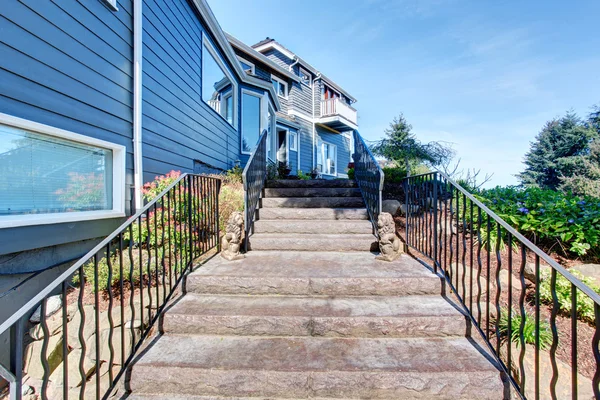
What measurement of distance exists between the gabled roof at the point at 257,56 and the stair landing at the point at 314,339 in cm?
808

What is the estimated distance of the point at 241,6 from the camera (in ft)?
23.6

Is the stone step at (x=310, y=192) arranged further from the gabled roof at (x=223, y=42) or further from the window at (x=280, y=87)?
the window at (x=280, y=87)

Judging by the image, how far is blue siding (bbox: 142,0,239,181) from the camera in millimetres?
3936

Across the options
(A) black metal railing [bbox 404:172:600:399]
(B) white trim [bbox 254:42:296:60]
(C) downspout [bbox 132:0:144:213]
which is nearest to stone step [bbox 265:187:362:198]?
(A) black metal railing [bbox 404:172:600:399]

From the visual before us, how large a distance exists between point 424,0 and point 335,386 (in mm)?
8164

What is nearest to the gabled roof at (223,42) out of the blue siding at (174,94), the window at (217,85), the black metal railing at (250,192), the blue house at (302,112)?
the blue siding at (174,94)

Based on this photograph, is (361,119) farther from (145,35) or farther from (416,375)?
(416,375)

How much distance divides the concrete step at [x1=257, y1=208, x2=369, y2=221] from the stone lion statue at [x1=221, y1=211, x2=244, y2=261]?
90cm

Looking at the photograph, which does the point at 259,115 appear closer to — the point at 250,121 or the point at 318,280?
the point at 250,121

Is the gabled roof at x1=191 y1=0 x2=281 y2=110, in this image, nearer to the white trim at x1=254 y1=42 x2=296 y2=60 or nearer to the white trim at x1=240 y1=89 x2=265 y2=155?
the white trim at x1=240 y1=89 x2=265 y2=155

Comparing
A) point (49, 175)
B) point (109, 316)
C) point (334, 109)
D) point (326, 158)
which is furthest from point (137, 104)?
point (326, 158)

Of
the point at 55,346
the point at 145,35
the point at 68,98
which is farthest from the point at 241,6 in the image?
the point at 55,346

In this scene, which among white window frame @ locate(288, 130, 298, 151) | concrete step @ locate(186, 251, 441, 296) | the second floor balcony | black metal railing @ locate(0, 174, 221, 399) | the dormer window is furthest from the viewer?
the second floor balcony

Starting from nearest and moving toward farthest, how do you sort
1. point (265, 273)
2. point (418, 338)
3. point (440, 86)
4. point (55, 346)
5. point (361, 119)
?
point (418, 338) → point (55, 346) → point (265, 273) → point (440, 86) → point (361, 119)
